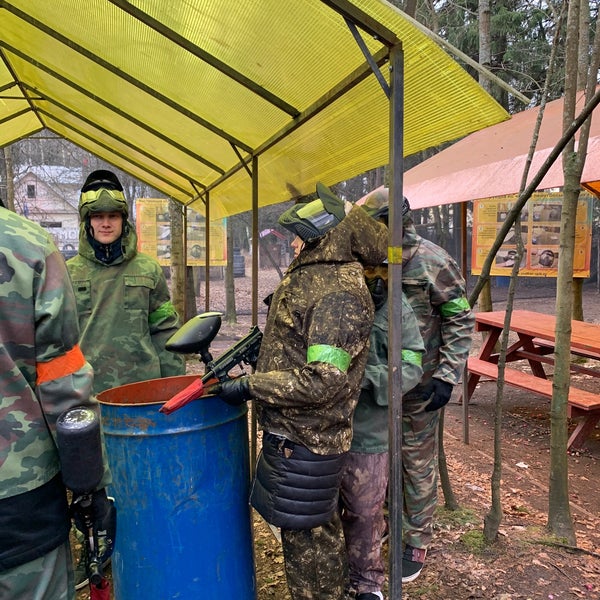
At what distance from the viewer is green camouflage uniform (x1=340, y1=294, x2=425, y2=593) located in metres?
2.41

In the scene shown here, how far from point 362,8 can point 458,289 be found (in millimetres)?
1637

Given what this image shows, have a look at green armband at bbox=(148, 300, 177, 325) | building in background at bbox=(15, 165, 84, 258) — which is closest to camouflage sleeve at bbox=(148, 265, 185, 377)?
green armband at bbox=(148, 300, 177, 325)

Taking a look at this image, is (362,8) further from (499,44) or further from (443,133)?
(499,44)

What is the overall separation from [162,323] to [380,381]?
1.47 m

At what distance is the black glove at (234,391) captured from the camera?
6.60 feet

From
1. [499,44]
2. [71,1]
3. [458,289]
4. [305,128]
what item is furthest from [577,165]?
[499,44]

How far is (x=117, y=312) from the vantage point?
121 inches

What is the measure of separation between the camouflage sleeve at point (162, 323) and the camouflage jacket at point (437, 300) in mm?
1401

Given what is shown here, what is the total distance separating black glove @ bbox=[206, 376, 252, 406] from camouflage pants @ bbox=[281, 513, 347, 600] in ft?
1.95

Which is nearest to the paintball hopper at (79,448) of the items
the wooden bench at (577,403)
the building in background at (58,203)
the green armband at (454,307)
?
the green armband at (454,307)

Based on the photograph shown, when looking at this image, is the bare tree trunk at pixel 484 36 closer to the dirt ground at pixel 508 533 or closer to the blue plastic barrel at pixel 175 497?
the dirt ground at pixel 508 533

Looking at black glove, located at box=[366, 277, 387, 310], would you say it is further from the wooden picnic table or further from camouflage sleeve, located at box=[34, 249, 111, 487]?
the wooden picnic table

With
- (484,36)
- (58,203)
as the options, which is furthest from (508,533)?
(58,203)

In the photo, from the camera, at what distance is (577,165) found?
3096 mm
